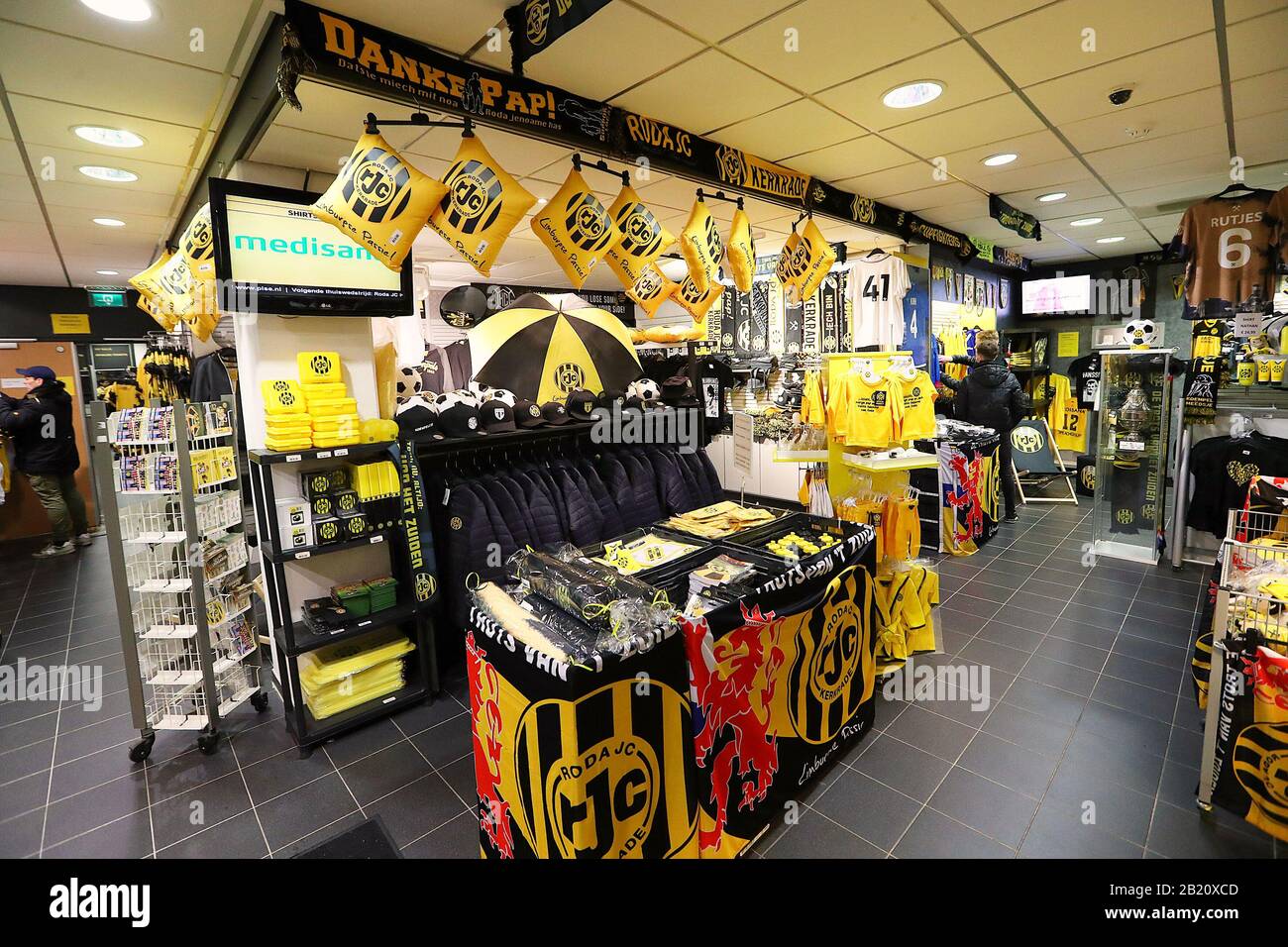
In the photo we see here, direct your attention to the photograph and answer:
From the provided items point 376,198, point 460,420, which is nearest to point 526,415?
point 460,420

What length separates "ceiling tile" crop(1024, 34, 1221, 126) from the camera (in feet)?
10.1

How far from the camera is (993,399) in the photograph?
690 cm

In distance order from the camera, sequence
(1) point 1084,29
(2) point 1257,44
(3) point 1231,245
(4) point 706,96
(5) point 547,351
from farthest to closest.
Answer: (5) point 547,351 < (3) point 1231,245 < (4) point 706,96 < (2) point 1257,44 < (1) point 1084,29

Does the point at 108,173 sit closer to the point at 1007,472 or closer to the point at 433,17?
the point at 433,17

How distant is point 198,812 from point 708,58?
4.16 m

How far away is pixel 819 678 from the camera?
2.65m

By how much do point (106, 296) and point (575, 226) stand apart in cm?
944

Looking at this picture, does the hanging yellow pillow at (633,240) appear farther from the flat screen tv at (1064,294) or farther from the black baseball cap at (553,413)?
the flat screen tv at (1064,294)

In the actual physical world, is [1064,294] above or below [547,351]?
above

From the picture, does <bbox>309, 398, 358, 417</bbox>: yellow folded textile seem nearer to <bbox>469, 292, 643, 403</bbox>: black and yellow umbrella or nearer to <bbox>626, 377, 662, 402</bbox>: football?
<bbox>469, 292, 643, 403</bbox>: black and yellow umbrella

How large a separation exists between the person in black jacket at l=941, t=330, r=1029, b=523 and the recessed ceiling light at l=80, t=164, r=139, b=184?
787 cm

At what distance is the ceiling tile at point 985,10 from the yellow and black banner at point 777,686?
2292mm
